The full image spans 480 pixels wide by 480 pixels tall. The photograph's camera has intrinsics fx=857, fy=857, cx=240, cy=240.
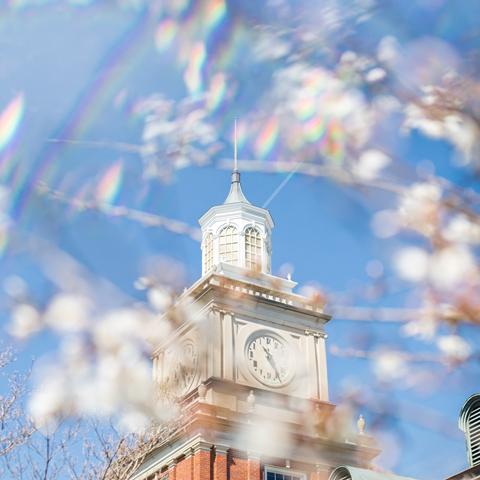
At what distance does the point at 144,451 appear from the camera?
1079 inches

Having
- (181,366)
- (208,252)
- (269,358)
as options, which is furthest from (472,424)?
(208,252)

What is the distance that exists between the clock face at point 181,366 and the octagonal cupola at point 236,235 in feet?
15.1

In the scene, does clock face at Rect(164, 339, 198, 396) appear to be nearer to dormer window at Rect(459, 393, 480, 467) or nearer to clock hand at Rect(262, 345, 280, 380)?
clock hand at Rect(262, 345, 280, 380)

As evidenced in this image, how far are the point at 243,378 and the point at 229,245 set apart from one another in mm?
8369

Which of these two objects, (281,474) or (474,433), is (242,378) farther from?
(474,433)

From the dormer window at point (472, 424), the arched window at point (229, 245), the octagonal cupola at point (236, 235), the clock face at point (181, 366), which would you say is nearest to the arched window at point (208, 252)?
the octagonal cupola at point (236, 235)

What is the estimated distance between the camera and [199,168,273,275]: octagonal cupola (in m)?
46.9

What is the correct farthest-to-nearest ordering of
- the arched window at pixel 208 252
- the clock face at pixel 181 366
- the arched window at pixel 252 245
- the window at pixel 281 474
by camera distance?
the arched window at pixel 208 252
the arched window at pixel 252 245
the clock face at pixel 181 366
the window at pixel 281 474

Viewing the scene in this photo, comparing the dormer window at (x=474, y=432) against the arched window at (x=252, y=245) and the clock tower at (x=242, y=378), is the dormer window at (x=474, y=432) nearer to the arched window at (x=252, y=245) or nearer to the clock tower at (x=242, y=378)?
the clock tower at (x=242, y=378)

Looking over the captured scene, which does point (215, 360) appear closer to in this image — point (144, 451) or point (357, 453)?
point (357, 453)

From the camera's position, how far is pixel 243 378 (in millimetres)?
42094

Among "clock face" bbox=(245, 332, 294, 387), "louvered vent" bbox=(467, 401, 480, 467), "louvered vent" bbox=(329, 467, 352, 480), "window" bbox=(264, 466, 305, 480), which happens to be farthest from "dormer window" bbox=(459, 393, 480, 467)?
"clock face" bbox=(245, 332, 294, 387)

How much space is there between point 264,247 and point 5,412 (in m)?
25.6

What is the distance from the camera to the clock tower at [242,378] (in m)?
38.7
